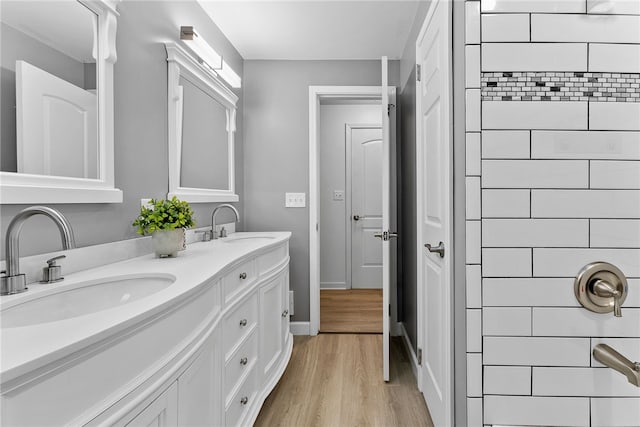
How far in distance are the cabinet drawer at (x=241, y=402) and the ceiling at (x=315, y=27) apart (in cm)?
218

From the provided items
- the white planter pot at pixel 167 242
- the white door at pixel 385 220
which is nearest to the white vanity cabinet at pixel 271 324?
the white planter pot at pixel 167 242

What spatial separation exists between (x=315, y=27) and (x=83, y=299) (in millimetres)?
2244

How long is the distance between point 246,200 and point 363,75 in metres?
1.50

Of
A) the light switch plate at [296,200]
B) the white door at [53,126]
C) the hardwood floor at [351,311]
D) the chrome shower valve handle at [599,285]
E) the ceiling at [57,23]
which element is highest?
the ceiling at [57,23]

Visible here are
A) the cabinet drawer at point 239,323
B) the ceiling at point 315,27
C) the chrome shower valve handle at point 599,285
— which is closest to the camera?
the chrome shower valve handle at point 599,285

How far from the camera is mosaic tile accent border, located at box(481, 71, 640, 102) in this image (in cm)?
98

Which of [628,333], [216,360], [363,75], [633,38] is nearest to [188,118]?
[216,360]

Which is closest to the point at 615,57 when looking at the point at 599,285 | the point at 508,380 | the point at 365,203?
the point at 599,285

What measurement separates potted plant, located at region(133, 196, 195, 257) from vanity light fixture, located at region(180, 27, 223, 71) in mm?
1007

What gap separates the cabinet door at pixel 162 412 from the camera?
0.77 metres

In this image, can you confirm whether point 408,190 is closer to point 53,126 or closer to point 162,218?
point 162,218

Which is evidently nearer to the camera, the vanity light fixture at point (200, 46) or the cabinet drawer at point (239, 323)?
the cabinet drawer at point (239, 323)

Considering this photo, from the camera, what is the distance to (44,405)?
55 cm

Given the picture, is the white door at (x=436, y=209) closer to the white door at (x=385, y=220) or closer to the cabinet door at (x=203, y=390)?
the white door at (x=385, y=220)
